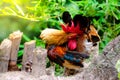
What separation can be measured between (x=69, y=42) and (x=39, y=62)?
0.67ft

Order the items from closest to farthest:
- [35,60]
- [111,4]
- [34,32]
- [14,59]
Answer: [35,60]
[14,59]
[111,4]
[34,32]

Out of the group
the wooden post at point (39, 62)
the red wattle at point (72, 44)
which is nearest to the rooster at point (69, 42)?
the red wattle at point (72, 44)

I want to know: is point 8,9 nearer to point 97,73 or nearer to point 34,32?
point 34,32

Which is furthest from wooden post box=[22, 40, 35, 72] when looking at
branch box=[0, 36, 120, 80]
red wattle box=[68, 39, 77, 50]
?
branch box=[0, 36, 120, 80]

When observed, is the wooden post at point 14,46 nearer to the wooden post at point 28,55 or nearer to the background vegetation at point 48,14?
the wooden post at point 28,55

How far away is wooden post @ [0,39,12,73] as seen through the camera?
1679 mm

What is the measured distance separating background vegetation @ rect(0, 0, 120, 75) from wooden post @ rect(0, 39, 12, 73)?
1.68 ft

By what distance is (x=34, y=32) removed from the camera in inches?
91.6

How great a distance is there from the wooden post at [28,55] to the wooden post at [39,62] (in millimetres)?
78

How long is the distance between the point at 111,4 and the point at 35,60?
2.49 feet

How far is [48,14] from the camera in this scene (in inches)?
88.1

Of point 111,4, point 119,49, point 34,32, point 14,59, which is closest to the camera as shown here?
point 119,49

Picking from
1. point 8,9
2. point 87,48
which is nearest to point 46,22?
point 8,9

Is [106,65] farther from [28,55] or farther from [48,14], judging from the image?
[48,14]
